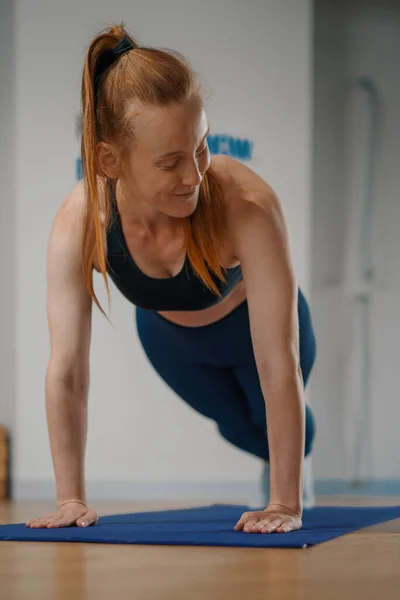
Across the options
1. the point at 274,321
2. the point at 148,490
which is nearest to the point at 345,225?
the point at 148,490

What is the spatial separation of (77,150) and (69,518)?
2286 mm

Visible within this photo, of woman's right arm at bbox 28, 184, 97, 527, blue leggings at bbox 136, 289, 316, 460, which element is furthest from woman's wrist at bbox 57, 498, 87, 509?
blue leggings at bbox 136, 289, 316, 460

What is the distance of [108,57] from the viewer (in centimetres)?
174

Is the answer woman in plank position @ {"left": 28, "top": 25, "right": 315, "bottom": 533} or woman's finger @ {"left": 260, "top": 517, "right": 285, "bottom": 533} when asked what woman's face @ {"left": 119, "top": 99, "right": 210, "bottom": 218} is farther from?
woman's finger @ {"left": 260, "top": 517, "right": 285, "bottom": 533}

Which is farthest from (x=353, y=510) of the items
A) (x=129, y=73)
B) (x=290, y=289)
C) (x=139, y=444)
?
(x=139, y=444)

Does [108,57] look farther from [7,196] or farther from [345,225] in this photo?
[345,225]

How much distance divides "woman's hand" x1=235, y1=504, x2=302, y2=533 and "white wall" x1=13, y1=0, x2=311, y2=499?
2.05m

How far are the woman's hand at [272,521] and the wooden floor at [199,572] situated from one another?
11 cm

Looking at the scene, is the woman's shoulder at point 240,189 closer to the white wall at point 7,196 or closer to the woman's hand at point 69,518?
the woman's hand at point 69,518

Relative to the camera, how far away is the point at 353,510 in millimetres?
2350

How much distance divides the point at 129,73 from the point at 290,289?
475mm

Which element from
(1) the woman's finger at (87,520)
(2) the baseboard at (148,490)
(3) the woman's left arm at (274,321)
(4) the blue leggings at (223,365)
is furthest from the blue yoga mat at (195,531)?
(2) the baseboard at (148,490)

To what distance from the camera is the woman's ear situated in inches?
67.9

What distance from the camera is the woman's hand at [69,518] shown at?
1794mm
